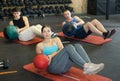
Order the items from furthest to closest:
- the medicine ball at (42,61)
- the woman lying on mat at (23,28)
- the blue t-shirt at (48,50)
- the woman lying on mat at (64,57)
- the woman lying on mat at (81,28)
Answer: the woman lying on mat at (23,28), the woman lying on mat at (81,28), the blue t-shirt at (48,50), the medicine ball at (42,61), the woman lying on mat at (64,57)

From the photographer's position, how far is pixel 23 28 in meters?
4.48

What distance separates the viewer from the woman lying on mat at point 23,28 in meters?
4.33

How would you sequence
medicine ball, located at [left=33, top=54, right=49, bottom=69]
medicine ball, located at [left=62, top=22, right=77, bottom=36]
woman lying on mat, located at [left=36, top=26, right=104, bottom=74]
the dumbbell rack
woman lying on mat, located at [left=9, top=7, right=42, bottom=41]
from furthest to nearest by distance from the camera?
1. the dumbbell rack
2. medicine ball, located at [left=62, top=22, right=77, bottom=36]
3. woman lying on mat, located at [left=9, top=7, right=42, bottom=41]
4. medicine ball, located at [left=33, top=54, right=49, bottom=69]
5. woman lying on mat, located at [left=36, top=26, right=104, bottom=74]

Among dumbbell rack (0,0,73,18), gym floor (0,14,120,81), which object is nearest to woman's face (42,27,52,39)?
gym floor (0,14,120,81)

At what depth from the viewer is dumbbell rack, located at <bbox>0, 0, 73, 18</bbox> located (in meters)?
7.00

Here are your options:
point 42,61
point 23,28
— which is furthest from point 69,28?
point 42,61

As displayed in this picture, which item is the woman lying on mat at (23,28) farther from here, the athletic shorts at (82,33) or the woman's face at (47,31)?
the woman's face at (47,31)

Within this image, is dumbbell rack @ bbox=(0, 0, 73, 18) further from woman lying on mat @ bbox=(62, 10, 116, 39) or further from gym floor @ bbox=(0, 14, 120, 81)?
woman lying on mat @ bbox=(62, 10, 116, 39)

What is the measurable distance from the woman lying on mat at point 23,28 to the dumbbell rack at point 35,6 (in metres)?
2.48

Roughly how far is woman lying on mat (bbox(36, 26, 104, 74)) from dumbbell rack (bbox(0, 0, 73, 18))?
14.1ft

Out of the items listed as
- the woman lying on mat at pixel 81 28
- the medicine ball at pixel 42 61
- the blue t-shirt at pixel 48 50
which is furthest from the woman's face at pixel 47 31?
the woman lying on mat at pixel 81 28

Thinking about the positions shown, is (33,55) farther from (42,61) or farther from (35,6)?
(35,6)

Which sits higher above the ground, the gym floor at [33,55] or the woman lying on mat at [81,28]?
the woman lying on mat at [81,28]

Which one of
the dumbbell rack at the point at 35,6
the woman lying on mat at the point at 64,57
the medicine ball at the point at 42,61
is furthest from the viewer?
the dumbbell rack at the point at 35,6
